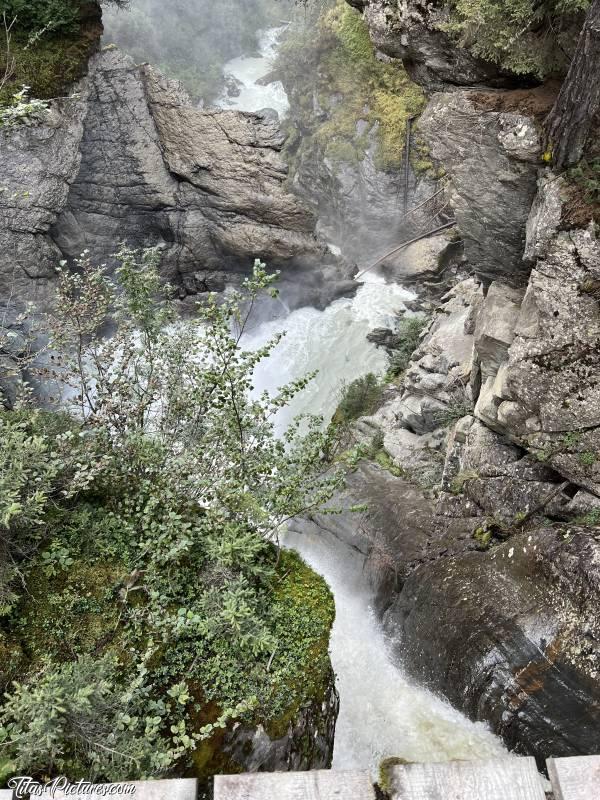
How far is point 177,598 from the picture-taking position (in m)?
5.23

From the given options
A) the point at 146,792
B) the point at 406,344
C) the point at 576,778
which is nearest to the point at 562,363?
the point at 576,778

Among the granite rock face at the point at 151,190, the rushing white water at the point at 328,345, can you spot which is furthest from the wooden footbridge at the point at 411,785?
the granite rock face at the point at 151,190

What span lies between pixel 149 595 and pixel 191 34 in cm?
2930

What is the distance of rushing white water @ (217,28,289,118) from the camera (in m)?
26.2

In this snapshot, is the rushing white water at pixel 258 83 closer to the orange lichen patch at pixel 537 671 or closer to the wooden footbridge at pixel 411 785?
the orange lichen patch at pixel 537 671

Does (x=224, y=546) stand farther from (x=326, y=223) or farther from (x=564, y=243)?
(x=326, y=223)

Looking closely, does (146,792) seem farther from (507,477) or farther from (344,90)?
(344,90)

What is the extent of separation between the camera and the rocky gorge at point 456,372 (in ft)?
20.7

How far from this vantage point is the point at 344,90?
22.3 m

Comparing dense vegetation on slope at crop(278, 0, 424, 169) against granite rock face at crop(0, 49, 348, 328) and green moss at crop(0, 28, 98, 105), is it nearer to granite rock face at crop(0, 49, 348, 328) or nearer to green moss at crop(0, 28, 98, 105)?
granite rock face at crop(0, 49, 348, 328)

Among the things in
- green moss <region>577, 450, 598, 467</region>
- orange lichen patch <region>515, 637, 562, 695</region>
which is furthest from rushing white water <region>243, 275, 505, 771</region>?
green moss <region>577, 450, 598, 467</region>

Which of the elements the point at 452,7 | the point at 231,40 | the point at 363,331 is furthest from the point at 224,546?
the point at 231,40

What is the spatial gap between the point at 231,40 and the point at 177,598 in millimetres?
30465

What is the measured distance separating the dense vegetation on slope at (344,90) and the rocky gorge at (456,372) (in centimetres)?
595
